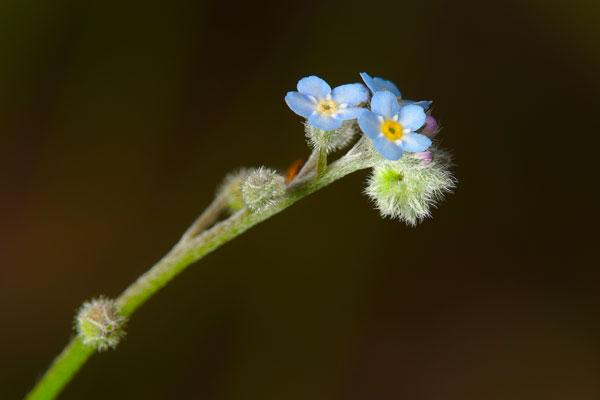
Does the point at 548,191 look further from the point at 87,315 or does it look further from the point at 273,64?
the point at 87,315

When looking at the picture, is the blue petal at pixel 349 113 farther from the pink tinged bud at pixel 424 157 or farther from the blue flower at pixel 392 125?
the pink tinged bud at pixel 424 157

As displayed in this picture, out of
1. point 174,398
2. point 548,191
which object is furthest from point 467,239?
point 174,398

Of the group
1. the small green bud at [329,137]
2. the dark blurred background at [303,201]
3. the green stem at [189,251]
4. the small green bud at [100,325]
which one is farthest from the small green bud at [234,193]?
the dark blurred background at [303,201]

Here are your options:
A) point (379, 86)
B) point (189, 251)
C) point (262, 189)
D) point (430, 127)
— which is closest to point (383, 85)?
point (379, 86)

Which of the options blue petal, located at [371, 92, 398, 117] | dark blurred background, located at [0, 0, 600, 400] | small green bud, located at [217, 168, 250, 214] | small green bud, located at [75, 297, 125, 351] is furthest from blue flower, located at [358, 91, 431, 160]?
dark blurred background, located at [0, 0, 600, 400]

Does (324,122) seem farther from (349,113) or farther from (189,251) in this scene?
(189,251)

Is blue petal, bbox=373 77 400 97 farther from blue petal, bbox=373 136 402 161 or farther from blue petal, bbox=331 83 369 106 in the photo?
blue petal, bbox=373 136 402 161
